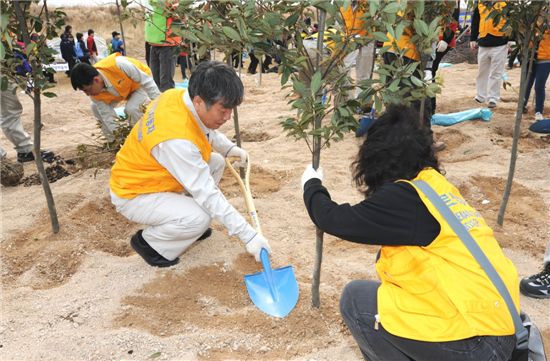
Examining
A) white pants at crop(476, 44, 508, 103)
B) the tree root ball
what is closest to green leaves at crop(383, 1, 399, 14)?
A: the tree root ball

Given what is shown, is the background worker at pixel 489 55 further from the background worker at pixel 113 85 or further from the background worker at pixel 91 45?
the background worker at pixel 91 45

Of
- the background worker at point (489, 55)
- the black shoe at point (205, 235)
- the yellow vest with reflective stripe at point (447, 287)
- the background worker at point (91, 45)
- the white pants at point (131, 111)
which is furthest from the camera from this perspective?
A: the background worker at point (91, 45)

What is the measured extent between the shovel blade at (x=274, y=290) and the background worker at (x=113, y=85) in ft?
8.22

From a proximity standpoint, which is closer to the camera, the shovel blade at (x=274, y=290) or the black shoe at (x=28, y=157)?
the shovel blade at (x=274, y=290)

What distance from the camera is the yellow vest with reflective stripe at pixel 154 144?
8.32 feet

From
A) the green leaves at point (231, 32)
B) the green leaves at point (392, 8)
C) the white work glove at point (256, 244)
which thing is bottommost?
the white work glove at point (256, 244)

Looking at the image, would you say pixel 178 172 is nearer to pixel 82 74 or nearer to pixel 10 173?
pixel 82 74

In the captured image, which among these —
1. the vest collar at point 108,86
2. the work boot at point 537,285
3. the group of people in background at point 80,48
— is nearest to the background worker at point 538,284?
the work boot at point 537,285

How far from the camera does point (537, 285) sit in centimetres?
→ 261

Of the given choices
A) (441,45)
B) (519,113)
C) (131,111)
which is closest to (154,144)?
(131,111)

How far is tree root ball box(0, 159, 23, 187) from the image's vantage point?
4284 mm

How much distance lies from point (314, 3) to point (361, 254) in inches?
71.7

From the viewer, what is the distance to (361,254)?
310cm

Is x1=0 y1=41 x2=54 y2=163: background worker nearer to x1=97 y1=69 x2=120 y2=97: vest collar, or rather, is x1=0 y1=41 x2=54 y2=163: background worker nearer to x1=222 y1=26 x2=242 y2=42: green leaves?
x1=97 y1=69 x2=120 y2=97: vest collar
